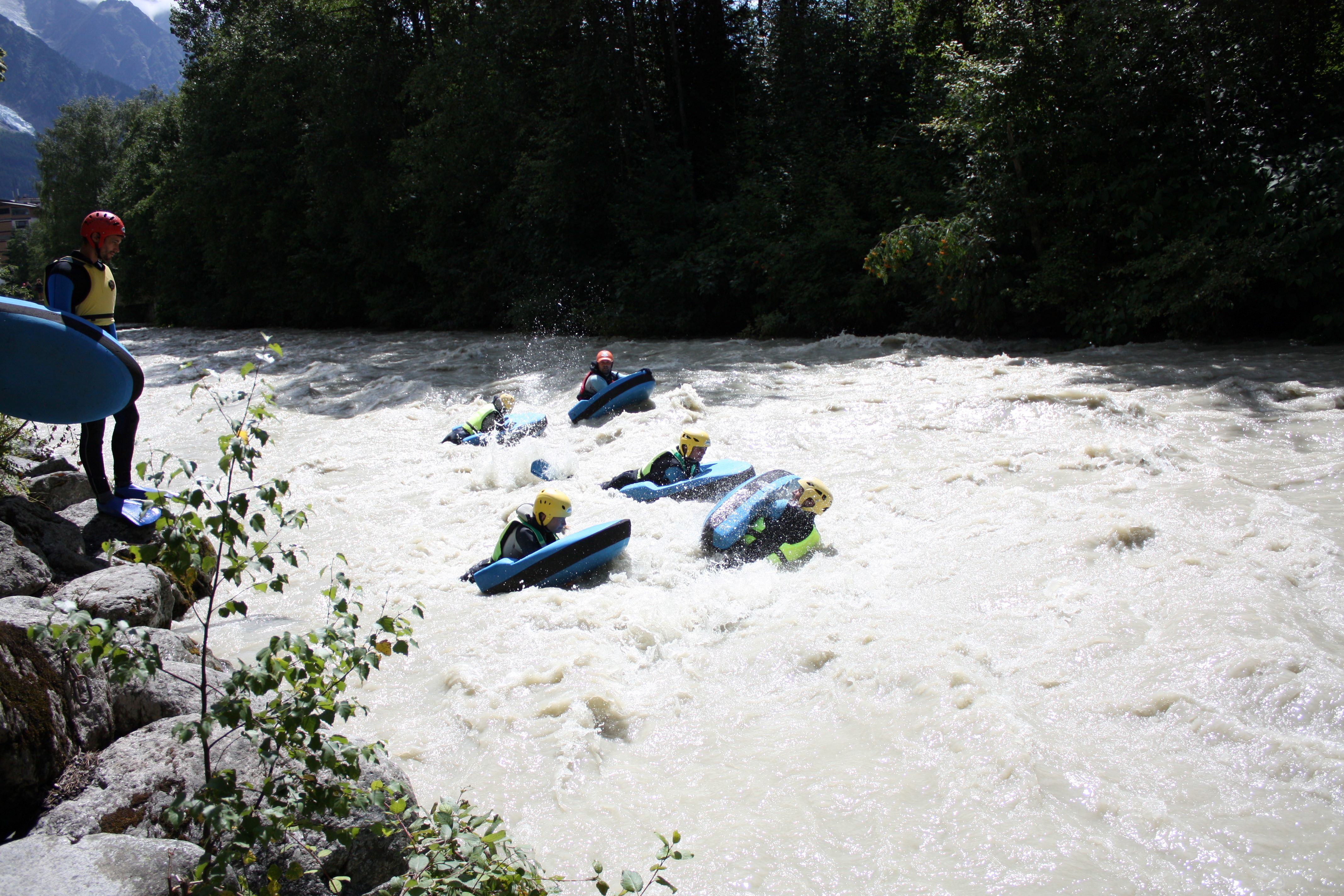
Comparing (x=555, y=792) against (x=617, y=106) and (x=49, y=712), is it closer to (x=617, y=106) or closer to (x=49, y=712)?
(x=49, y=712)

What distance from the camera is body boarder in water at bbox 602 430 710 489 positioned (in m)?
6.46

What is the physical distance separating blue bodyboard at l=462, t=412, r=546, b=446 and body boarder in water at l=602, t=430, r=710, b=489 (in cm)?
188

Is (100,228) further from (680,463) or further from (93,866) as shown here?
(680,463)

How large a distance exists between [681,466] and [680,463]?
3 cm

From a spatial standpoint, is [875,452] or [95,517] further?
[875,452]

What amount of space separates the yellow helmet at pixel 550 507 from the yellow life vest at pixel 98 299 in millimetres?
2443

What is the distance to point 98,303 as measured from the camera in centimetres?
429

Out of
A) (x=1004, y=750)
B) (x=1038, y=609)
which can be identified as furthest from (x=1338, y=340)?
(x=1004, y=750)

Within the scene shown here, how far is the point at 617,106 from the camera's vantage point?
53.8 feet

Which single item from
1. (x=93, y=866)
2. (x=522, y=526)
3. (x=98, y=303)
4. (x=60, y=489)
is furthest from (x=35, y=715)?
(x=60, y=489)

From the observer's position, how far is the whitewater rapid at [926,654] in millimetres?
2795

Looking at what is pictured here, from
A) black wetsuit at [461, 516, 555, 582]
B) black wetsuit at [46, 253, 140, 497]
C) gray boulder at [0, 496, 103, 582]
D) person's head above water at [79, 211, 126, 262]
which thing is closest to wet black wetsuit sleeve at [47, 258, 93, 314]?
black wetsuit at [46, 253, 140, 497]

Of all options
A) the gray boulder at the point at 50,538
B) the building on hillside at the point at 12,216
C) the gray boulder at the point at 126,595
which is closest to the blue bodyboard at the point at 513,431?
the gray boulder at the point at 50,538

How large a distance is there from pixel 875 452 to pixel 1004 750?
4040mm
